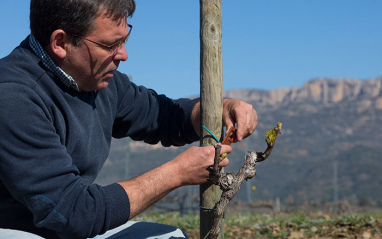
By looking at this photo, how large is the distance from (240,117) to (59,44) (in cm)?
117

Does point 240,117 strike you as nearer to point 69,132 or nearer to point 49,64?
point 69,132

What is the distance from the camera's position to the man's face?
257 cm

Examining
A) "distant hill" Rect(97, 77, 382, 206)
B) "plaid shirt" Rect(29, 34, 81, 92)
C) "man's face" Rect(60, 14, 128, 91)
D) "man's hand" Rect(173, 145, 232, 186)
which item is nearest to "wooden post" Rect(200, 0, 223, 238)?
"man's hand" Rect(173, 145, 232, 186)

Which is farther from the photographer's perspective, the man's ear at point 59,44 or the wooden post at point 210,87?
the wooden post at point 210,87

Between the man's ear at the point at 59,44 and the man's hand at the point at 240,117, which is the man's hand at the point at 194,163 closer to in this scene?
the man's hand at the point at 240,117

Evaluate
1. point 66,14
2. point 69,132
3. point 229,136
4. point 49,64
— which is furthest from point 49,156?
point 229,136

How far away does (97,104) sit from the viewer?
116 inches

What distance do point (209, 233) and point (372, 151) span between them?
46947mm

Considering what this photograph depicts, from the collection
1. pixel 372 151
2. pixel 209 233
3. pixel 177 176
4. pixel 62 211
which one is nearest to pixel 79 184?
pixel 62 211

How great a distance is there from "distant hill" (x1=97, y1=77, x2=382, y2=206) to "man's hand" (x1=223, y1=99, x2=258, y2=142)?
53.1ft

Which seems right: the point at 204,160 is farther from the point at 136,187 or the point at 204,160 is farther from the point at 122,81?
the point at 122,81

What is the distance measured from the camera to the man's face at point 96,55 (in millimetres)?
2574

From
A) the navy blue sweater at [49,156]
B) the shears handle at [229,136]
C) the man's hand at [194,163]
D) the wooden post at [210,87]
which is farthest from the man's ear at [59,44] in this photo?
the shears handle at [229,136]

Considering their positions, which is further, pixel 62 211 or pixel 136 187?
pixel 136 187
